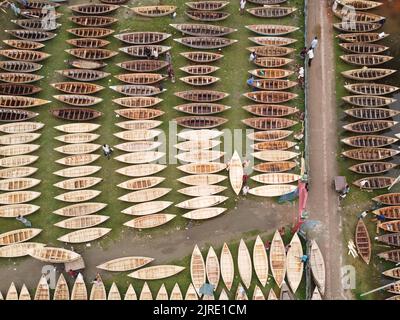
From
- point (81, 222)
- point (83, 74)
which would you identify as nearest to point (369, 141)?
point (81, 222)

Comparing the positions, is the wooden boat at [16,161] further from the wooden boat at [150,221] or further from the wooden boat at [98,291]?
the wooden boat at [98,291]

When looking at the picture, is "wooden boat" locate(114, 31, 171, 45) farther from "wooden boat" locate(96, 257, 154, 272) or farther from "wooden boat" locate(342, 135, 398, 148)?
"wooden boat" locate(96, 257, 154, 272)

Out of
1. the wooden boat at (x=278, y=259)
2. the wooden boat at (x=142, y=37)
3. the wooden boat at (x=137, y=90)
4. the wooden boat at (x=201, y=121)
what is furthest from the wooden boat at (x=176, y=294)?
the wooden boat at (x=142, y=37)

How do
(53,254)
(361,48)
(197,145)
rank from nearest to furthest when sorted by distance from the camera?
(53,254) → (197,145) → (361,48)

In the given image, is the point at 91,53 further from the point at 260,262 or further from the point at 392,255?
the point at 392,255
